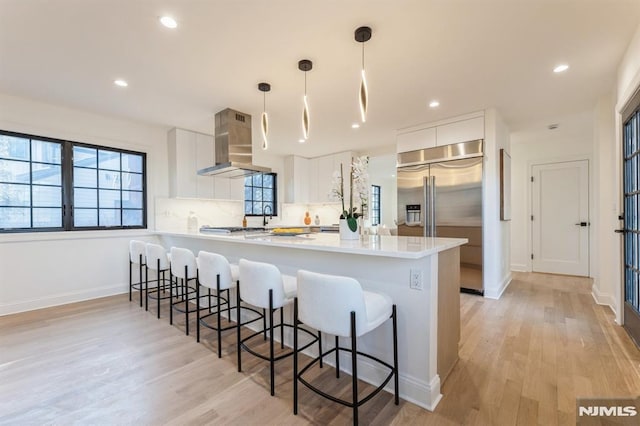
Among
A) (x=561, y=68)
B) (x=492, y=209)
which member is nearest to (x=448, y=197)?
(x=492, y=209)

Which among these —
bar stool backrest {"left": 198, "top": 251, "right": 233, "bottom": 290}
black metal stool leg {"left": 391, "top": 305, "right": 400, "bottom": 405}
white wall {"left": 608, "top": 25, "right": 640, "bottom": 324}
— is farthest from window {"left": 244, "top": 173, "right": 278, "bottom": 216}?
white wall {"left": 608, "top": 25, "right": 640, "bottom": 324}

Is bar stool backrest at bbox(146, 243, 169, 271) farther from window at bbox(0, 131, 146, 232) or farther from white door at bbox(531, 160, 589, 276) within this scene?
white door at bbox(531, 160, 589, 276)

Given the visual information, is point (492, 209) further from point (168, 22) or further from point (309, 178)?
point (168, 22)

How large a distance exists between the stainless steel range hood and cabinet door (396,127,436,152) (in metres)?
2.22

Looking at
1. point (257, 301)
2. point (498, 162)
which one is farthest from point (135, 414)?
point (498, 162)

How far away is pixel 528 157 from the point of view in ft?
18.3

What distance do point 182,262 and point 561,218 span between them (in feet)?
20.7

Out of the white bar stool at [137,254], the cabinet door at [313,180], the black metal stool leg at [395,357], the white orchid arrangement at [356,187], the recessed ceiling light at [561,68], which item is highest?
the recessed ceiling light at [561,68]

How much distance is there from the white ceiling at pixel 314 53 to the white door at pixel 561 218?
1.90 meters

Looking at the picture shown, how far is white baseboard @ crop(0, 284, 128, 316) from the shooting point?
3355 millimetres

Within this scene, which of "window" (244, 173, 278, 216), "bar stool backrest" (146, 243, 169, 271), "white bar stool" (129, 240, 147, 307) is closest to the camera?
"bar stool backrest" (146, 243, 169, 271)

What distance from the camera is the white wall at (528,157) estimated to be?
5.03m

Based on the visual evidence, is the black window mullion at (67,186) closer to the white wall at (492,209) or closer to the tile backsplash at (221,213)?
the tile backsplash at (221,213)

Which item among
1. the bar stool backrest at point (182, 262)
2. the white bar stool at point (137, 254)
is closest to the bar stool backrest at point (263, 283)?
the bar stool backrest at point (182, 262)
